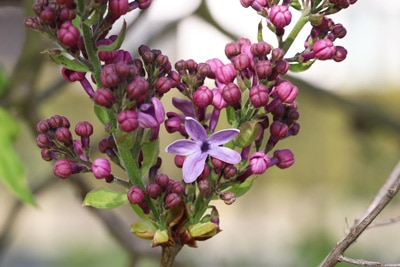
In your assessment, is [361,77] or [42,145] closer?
[42,145]

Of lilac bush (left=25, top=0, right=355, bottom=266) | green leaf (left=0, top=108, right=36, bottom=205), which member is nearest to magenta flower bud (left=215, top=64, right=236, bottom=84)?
lilac bush (left=25, top=0, right=355, bottom=266)

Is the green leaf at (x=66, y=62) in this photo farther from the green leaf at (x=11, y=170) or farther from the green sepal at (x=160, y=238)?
the green leaf at (x=11, y=170)

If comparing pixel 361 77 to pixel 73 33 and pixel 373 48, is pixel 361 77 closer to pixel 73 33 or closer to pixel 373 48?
pixel 373 48

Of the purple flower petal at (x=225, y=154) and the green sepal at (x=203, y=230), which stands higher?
the purple flower petal at (x=225, y=154)

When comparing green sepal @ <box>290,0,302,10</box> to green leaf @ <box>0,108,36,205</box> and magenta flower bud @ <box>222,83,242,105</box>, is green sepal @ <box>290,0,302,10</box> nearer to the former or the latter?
magenta flower bud @ <box>222,83,242,105</box>

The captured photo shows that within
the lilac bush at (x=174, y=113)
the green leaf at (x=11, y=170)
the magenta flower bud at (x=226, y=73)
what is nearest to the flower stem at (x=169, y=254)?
the lilac bush at (x=174, y=113)

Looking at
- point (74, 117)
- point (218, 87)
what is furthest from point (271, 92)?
point (74, 117)

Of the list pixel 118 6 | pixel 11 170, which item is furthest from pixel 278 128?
pixel 11 170

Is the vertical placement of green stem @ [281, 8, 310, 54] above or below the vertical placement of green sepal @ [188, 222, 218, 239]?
above
